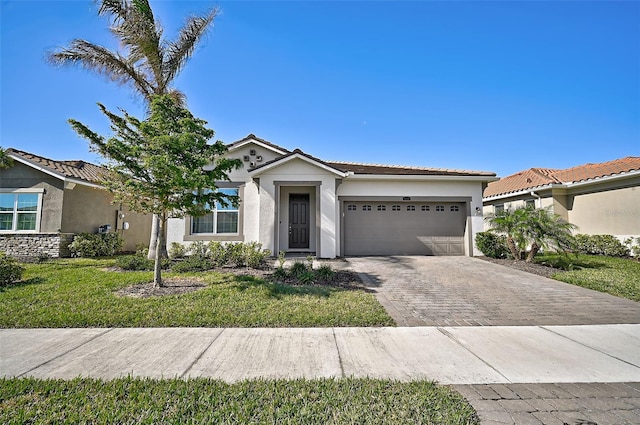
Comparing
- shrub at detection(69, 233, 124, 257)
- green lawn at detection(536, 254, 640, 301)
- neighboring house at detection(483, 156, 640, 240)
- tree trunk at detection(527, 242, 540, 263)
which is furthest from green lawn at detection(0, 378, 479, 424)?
neighboring house at detection(483, 156, 640, 240)

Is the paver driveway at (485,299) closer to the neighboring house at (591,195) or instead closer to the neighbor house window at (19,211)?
the neighboring house at (591,195)

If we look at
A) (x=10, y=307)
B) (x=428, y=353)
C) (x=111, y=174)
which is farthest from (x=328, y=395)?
(x=111, y=174)

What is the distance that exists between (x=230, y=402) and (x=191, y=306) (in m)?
3.37

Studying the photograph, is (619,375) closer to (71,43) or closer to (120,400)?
(120,400)

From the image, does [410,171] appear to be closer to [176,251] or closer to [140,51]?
[176,251]

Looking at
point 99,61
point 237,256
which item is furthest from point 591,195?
point 99,61

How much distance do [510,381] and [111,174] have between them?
28.3 ft

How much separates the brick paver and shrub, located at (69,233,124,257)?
15420mm

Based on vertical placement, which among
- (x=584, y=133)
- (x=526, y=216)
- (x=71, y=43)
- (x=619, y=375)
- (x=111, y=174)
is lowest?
(x=619, y=375)

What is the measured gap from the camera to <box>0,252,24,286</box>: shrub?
699 cm

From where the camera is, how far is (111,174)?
6.81m

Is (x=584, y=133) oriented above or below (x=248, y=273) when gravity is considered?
above

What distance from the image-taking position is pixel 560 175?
659 inches

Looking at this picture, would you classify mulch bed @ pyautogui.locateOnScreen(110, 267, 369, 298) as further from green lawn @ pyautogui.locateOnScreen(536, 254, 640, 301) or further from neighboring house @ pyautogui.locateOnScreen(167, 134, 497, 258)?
green lawn @ pyautogui.locateOnScreen(536, 254, 640, 301)
